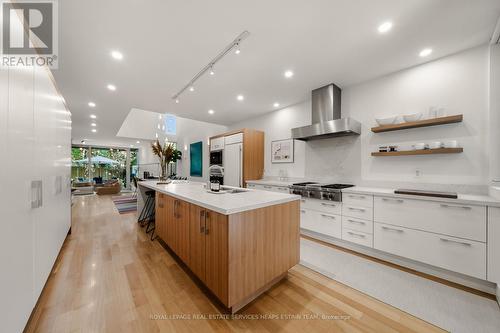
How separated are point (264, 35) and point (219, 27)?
481mm

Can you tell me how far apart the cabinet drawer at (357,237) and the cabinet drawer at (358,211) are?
220 millimetres

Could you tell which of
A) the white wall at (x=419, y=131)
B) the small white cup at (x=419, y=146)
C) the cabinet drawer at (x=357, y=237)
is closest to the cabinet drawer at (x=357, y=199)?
the cabinet drawer at (x=357, y=237)

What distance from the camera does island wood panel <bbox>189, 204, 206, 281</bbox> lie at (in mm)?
1630

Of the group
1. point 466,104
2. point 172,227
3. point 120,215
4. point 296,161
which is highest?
point 466,104

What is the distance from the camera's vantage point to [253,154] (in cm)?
444

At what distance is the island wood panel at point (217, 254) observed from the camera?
54.1 inches

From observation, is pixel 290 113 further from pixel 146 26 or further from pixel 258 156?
pixel 146 26

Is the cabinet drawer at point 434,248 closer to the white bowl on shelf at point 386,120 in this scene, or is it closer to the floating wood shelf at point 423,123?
the floating wood shelf at point 423,123

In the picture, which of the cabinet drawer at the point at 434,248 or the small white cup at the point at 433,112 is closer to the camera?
the cabinet drawer at the point at 434,248

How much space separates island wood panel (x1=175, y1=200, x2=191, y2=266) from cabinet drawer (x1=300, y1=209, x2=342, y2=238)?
2026 mm

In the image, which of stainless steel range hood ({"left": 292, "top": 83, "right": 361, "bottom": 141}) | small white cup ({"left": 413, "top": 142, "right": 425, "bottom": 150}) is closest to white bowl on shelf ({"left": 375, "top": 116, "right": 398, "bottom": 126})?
stainless steel range hood ({"left": 292, "top": 83, "right": 361, "bottom": 141})

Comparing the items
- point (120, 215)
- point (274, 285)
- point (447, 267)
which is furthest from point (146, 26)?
point (120, 215)

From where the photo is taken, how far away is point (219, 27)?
1851 mm

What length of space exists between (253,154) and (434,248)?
3359mm
